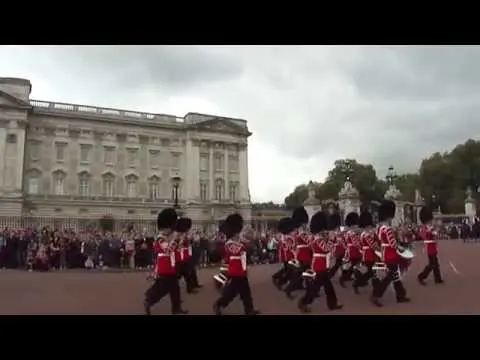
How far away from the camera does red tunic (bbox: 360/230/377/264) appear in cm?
1181

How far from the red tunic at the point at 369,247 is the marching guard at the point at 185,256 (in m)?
4.09

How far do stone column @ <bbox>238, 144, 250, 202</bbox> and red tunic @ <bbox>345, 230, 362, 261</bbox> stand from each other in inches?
2056

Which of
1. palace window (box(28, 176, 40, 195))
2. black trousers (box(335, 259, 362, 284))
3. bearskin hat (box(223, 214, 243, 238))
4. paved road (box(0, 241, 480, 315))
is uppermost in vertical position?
palace window (box(28, 176, 40, 195))

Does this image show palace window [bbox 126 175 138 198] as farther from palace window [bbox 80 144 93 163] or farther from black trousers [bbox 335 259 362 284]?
black trousers [bbox 335 259 362 284]

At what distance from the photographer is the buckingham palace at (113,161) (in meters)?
53.6

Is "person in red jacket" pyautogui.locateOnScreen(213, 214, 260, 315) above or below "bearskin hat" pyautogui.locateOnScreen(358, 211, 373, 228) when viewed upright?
below

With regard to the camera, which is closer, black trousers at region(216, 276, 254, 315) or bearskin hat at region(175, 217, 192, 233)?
black trousers at region(216, 276, 254, 315)

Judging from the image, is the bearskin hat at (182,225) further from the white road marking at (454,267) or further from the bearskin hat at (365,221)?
the white road marking at (454,267)

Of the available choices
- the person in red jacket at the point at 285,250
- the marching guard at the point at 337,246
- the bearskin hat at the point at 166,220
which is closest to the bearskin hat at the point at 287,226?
the person in red jacket at the point at 285,250

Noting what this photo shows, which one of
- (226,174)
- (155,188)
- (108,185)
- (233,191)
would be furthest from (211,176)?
(108,185)

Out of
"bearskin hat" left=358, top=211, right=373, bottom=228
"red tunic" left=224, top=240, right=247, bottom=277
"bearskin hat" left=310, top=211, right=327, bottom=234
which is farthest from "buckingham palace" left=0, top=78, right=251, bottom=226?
"red tunic" left=224, top=240, right=247, bottom=277

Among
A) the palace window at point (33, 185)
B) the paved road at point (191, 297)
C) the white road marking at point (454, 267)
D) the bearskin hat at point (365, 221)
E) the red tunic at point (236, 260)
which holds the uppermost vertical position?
the palace window at point (33, 185)
